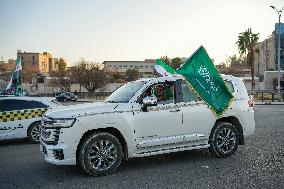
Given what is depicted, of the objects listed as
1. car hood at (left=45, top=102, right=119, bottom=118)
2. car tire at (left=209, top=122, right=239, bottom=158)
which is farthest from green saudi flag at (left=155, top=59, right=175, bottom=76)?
car hood at (left=45, top=102, right=119, bottom=118)

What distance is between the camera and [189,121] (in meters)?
7.19

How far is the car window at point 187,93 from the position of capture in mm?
7344

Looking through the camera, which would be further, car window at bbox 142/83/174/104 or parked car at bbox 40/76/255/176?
car window at bbox 142/83/174/104

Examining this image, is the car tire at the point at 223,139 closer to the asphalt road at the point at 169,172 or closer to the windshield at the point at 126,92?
the asphalt road at the point at 169,172

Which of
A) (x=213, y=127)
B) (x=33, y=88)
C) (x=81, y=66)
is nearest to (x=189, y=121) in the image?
(x=213, y=127)

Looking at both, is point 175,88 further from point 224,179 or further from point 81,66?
point 81,66

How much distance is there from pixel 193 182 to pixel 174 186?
40 centimetres

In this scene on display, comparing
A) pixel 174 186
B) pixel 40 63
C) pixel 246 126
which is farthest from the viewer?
pixel 40 63

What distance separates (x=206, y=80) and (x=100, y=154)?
9.17ft

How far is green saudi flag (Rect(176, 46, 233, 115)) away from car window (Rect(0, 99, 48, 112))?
16.8 feet

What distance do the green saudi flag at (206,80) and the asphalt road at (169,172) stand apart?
49.2 inches

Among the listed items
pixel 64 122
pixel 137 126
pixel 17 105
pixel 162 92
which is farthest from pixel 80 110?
pixel 17 105

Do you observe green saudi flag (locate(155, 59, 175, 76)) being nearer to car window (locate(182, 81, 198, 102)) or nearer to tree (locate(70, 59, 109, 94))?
car window (locate(182, 81, 198, 102))

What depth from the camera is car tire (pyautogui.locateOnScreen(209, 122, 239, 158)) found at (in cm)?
759
